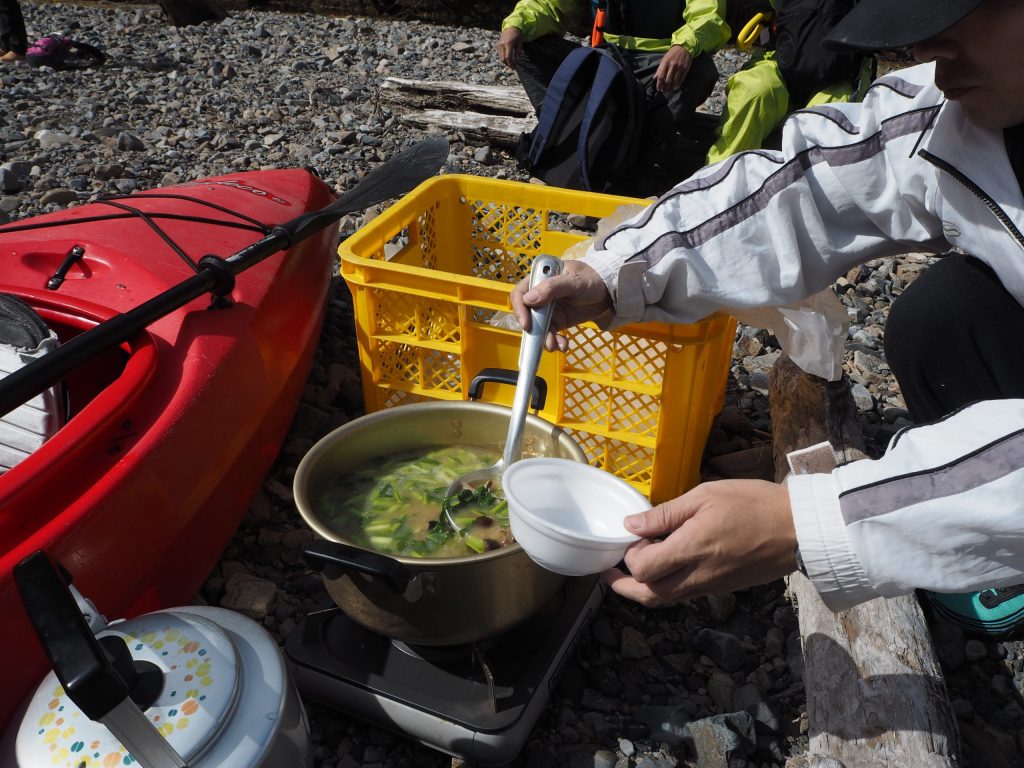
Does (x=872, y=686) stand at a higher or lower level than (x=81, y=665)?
lower

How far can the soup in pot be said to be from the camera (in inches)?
68.2

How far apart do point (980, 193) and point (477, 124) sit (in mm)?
4085

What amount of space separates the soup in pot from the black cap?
1.08 meters

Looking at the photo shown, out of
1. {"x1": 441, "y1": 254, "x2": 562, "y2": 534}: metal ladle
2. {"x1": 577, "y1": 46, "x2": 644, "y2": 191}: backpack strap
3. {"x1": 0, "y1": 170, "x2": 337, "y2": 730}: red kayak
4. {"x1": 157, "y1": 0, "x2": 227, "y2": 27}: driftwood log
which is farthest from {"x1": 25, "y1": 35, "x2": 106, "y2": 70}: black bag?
{"x1": 441, "y1": 254, "x2": 562, "y2": 534}: metal ladle

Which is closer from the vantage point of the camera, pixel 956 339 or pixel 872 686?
pixel 872 686

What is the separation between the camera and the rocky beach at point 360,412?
1816 millimetres

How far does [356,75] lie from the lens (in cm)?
696

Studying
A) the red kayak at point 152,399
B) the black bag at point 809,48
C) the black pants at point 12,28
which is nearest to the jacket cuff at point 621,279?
the red kayak at point 152,399

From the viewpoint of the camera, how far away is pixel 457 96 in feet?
18.0

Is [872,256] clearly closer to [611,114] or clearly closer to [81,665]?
[81,665]

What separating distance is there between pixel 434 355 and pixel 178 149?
331cm

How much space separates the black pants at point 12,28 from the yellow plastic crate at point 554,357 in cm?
601

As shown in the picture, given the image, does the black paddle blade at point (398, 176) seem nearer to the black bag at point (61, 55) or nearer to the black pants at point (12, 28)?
the black bag at point (61, 55)

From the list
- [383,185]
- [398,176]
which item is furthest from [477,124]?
[383,185]
